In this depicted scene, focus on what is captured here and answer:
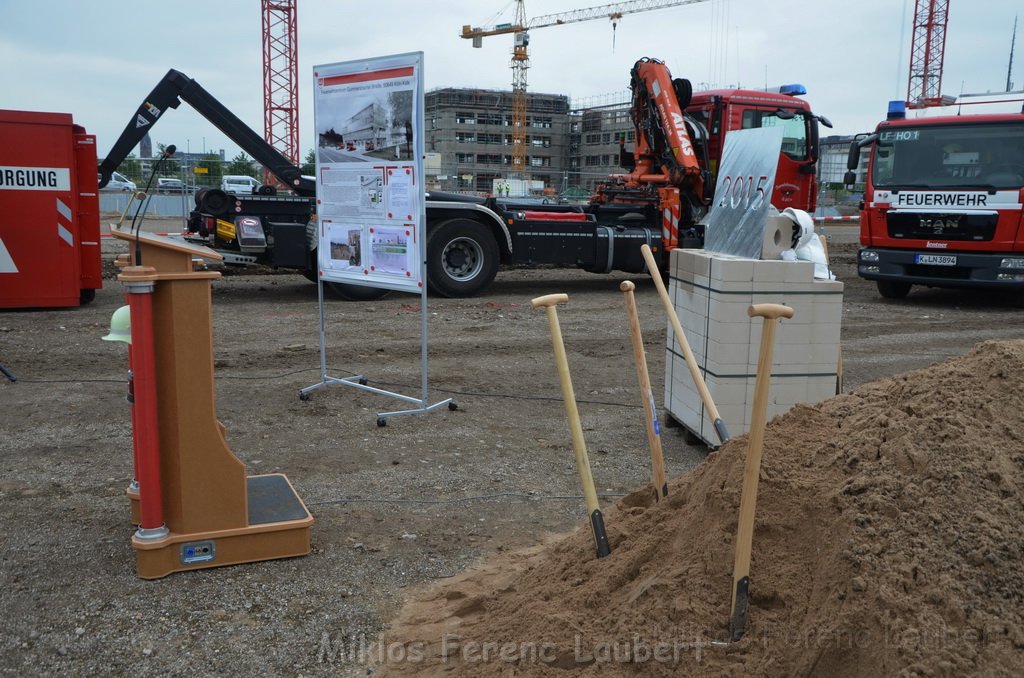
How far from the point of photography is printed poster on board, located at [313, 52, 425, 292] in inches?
256

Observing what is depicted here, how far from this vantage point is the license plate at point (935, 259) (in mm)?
13305

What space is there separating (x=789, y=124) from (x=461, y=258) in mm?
5742

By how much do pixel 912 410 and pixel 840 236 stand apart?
29.4 m

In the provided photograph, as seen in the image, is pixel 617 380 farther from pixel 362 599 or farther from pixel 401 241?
pixel 362 599

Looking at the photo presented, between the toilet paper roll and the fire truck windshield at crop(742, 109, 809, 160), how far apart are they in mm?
9124

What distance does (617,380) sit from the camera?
8.23m

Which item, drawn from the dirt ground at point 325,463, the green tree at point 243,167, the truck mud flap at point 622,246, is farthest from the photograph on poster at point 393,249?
the green tree at point 243,167

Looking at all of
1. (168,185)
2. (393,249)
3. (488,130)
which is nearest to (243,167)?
(168,185)

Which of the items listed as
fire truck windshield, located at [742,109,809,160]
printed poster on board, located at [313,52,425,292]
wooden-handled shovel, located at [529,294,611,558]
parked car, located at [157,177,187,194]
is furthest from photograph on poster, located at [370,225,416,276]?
parked car, located at [157,177,187,194]

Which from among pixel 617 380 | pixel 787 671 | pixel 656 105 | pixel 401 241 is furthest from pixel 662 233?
pixel 787 671

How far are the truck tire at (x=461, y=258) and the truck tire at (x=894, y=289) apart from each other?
21.8ft

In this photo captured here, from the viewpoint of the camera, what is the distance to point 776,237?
5.72 m

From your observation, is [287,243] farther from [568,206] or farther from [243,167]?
[243,167]

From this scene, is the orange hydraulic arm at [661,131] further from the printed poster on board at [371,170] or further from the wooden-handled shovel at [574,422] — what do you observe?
the wooden-handled shovel at [574,422]
